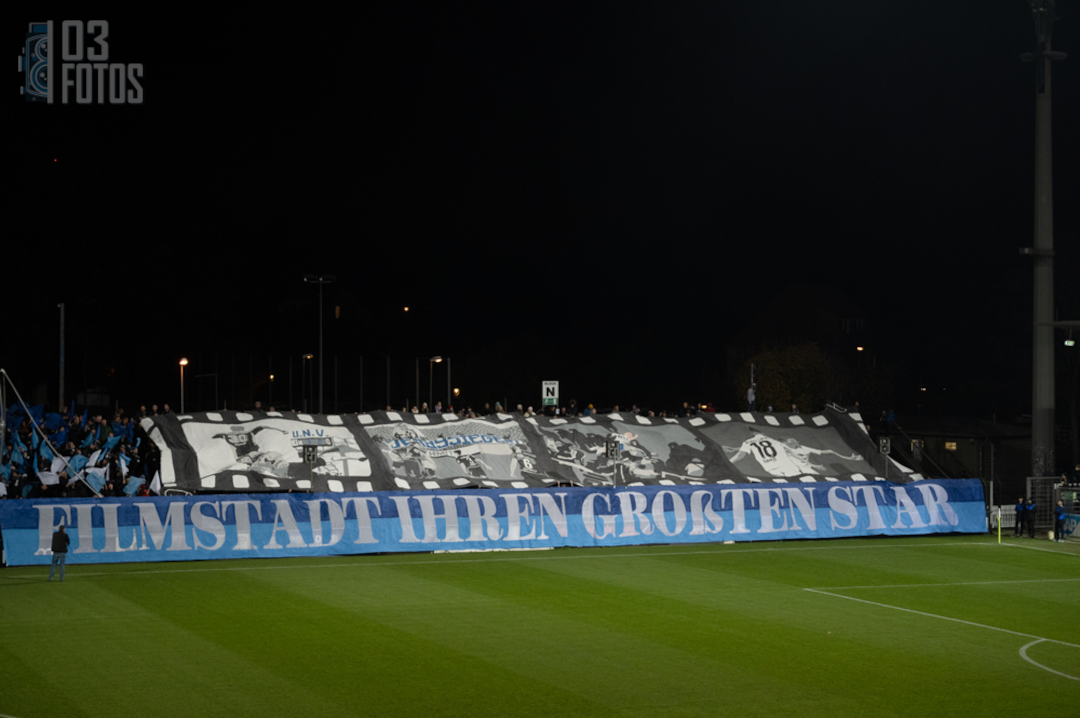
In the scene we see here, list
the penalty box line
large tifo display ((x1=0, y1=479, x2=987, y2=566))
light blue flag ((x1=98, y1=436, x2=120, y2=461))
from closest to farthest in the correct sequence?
the penalty box line → large tifo display ((x1=0, y1=479, x2=987, y2=566)) → light blue flag ((x1=98, y1=436, x2=120, y2=461))

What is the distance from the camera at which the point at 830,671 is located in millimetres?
15562

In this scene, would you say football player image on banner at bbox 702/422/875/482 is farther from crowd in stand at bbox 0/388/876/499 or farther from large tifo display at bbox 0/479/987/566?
crowd in stand at bbox 0/388/876/499

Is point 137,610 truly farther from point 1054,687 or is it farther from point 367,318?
point 367,318

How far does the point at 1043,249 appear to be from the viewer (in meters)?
36.6

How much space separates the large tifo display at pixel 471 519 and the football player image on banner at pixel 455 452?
4.19 meters

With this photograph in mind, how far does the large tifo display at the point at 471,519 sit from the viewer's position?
27.7 metres

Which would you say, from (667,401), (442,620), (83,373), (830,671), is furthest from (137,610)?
(667,401)

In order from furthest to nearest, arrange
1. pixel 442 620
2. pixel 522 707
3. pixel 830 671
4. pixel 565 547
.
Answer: pixel 565 547, pixel 442 620, pixel 830 671, pixel 522 707

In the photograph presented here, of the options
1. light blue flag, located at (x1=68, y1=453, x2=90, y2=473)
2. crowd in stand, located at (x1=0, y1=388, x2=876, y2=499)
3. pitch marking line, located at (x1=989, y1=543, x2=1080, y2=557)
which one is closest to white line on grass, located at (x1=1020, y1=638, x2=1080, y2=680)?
pitch marking line, located at (x1=989, y1=543, x2=1080, y2=557)

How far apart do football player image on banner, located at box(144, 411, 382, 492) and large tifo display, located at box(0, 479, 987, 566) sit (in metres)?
3.15

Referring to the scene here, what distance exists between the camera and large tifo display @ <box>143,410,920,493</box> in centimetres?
3412

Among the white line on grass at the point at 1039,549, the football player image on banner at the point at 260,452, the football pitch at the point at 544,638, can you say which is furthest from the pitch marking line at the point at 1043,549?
the football player image on banner at the point at 260,452

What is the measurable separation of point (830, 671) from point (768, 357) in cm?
6198

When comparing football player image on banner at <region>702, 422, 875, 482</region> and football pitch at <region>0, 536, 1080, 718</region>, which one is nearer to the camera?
football pitch at <region>0, 536, 1080, 718</region>
